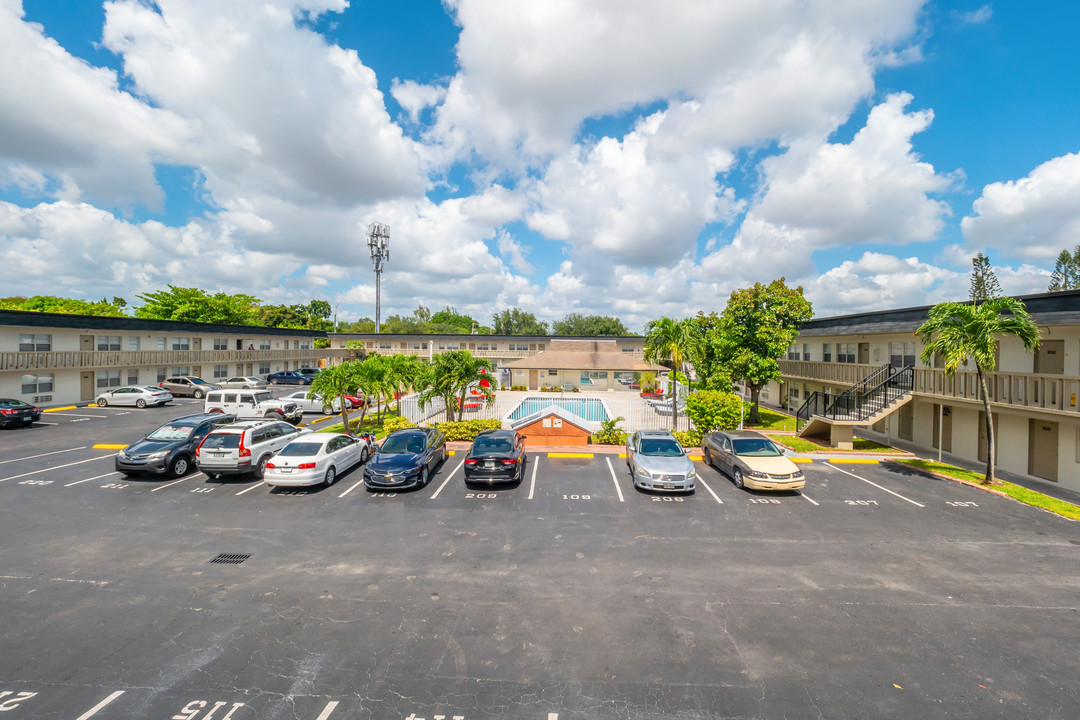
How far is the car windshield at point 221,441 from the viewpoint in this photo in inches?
645

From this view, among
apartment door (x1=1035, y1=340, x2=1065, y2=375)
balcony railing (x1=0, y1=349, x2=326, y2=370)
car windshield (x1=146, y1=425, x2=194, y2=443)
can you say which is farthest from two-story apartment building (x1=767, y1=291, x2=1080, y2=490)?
balcony railing (x1=0, y1=349, x2=326, y2=370)

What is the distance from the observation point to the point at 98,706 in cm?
599

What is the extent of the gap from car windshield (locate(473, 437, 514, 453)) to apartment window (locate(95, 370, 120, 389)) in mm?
39184

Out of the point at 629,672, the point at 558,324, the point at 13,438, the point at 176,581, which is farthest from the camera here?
the point at 558,324

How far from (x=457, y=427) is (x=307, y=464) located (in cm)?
906

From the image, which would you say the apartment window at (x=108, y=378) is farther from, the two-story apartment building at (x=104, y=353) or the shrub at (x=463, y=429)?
the shrub at (x=463, y=429)

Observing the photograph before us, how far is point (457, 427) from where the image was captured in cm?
2381

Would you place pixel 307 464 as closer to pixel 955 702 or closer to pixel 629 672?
pixel 629 672

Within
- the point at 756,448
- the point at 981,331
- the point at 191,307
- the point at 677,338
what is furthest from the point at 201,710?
the point at 191,307

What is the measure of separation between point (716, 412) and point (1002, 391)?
35.2 feet

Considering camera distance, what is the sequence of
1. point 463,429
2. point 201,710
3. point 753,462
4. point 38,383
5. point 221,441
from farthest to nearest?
1. point 38,383
2. point 463,429
3. point 221,441
4. point 753,462
5. point 201,710

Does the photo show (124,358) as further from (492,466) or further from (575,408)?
(492,466)

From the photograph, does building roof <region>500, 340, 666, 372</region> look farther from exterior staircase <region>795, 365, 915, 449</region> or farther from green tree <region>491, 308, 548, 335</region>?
green tree <region>491, 308, 548, 335</region>

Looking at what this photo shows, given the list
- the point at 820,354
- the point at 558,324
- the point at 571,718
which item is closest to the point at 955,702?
the point at 571,718
